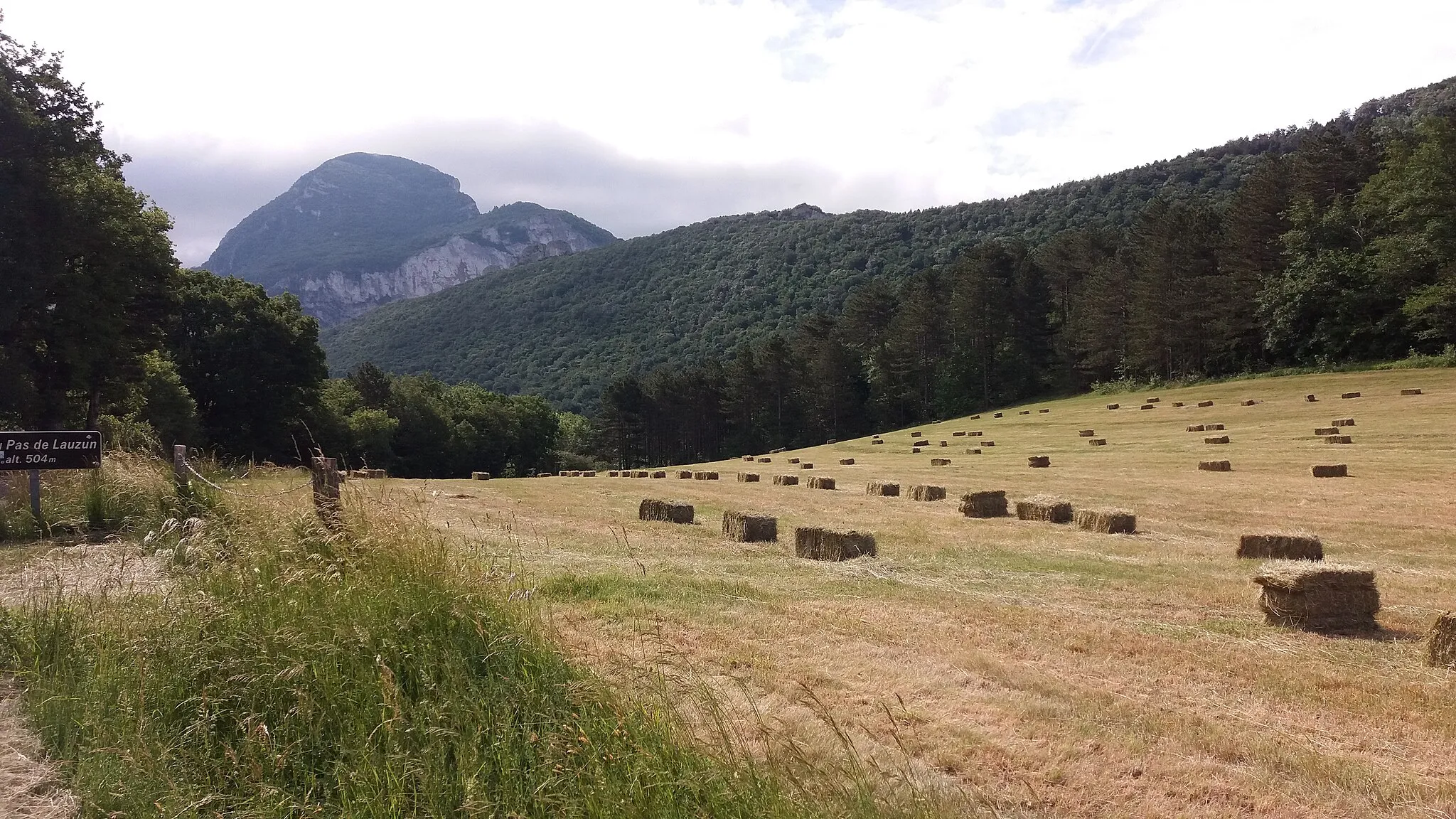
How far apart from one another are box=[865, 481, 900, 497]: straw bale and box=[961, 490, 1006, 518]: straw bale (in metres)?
4.84

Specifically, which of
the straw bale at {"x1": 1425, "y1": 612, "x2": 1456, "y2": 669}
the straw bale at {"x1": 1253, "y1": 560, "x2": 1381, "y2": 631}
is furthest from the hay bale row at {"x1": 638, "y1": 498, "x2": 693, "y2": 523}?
the straw bale at {"x1": 1425, "y1": 612, "x2": 1456, "y2": 669}

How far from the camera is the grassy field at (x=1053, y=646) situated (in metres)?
4.78

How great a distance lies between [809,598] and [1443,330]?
53698 millimetres

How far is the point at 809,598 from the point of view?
29.6 feet

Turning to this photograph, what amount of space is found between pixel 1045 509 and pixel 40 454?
1733 cm

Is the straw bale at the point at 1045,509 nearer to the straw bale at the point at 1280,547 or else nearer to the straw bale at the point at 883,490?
the straw bale at the point at 1280,547

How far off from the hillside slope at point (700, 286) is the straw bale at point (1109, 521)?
113m

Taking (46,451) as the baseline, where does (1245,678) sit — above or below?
below

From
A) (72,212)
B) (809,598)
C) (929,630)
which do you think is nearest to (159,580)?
(809,598)

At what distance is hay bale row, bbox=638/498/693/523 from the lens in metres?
16.3

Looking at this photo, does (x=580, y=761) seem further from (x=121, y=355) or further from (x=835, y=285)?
(x=835, y=285)

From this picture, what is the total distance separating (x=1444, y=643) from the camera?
22.0 feet

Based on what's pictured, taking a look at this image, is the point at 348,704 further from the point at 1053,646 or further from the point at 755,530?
the point at 755,530

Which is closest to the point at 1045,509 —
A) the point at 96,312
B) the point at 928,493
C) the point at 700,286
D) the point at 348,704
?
the point at 928,493
